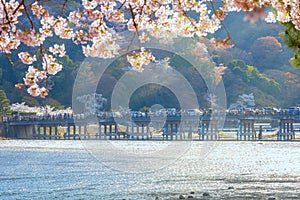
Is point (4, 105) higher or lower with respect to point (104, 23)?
lower

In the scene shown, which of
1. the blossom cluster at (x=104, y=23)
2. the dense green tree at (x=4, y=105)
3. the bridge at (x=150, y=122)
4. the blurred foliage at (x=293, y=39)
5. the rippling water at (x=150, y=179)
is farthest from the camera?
the dense green tree at (x=4, y=105)

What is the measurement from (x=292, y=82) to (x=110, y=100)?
25.5 m

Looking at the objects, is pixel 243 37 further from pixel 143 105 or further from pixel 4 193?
pixel 4 193

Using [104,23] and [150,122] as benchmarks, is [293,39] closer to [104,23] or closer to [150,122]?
[104,23]

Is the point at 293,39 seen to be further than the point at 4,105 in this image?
Answer: No

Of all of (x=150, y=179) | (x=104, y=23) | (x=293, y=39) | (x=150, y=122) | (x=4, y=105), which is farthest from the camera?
(x=4, y=105)

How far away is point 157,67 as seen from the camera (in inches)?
3516

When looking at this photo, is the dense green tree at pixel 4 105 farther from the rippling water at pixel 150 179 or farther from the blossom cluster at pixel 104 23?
the blossom cluster at pixel 104 23

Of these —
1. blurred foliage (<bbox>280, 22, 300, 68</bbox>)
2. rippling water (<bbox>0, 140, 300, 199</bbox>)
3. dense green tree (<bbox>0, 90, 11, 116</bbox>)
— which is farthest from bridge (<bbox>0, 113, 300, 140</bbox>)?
blurred foliage (<bbox>280, 22, 300, 68</bbox>)

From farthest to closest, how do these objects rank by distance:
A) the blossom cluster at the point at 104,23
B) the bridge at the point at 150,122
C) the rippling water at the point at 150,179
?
the bridge at the point at 150,122, the rippling water at the point at 150,179, the blossom cluster at the point at 104,23

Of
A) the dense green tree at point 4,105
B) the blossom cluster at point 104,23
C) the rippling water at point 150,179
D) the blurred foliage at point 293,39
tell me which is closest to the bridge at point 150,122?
the dense green tree at point 4,105

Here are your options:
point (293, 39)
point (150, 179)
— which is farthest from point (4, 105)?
point (293, 39)

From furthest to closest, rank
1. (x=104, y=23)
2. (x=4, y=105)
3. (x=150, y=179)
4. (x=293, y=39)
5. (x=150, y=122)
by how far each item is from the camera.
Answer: (x=4, y=105) → (x=150, y=122) → (x=150, y=179) → (x=293, y=39) → (x=104, y=23)

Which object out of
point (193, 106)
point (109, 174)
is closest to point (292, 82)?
point (193, 106)
